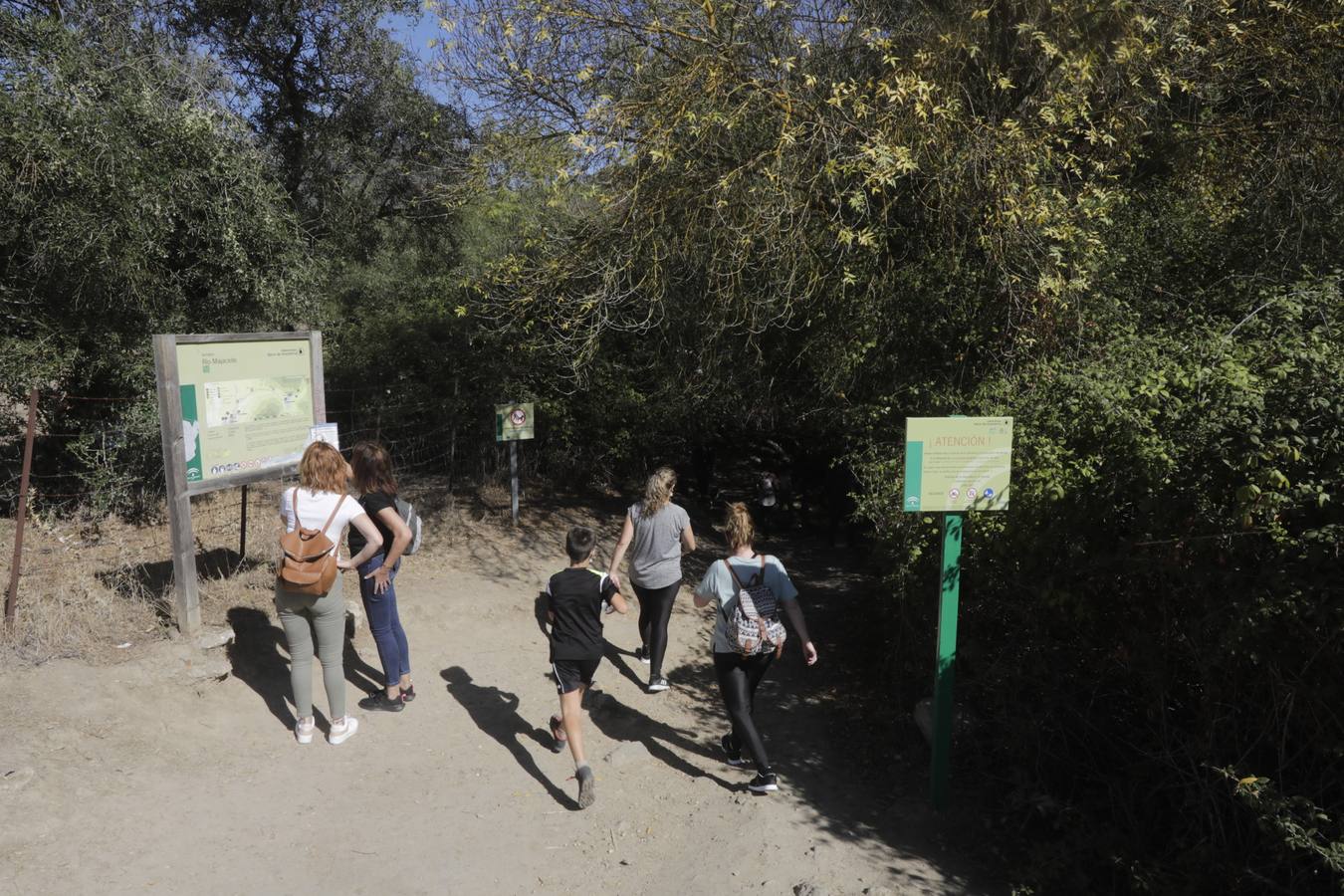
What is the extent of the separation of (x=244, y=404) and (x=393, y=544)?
1.73 meters

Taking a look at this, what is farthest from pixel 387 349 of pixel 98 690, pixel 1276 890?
pixel 1276 890

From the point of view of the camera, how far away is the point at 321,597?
4.91 metres

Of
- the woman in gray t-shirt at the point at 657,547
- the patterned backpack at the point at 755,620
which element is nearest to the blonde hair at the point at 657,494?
the woman in gray t-shirt at the point at 657,547

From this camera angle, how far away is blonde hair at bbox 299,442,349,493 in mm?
4855

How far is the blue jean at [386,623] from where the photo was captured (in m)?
5.30

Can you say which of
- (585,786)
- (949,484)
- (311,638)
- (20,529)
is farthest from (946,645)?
(20,529)

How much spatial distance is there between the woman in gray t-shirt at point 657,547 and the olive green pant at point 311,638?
167cm

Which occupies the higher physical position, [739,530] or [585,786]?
[739,530]

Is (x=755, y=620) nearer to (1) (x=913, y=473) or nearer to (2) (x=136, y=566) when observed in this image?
(1) (x=913, y=473)

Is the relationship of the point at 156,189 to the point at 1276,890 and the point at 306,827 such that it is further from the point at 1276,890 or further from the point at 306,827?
the point at 1276,890

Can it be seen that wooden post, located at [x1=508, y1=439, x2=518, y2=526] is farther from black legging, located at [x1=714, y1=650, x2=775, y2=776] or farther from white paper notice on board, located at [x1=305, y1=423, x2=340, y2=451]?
black legging, located at [x1=714, y1=650, x2=775, y2=776]

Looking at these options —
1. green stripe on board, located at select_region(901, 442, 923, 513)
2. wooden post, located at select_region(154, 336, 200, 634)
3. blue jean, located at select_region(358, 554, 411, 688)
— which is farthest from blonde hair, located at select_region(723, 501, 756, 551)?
wooden post, located at select_region(154, 336, 200, 634)

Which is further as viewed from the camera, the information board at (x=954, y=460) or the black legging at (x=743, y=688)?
the black legging at (x=743, y=688)

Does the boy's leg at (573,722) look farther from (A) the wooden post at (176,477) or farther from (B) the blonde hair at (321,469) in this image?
(A) the wooden post at (176,477)
